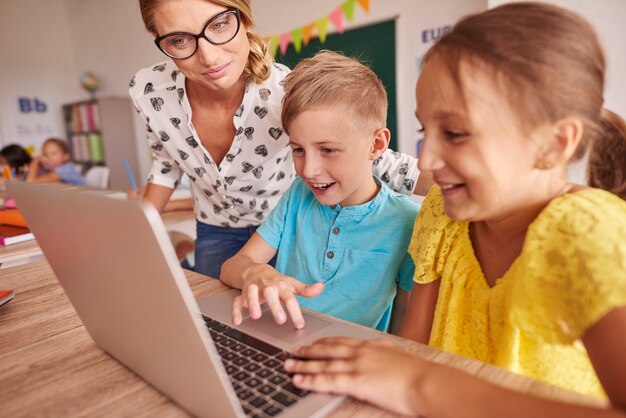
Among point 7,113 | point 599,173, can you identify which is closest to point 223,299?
point 599,173

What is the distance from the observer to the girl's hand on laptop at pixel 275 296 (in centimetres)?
66

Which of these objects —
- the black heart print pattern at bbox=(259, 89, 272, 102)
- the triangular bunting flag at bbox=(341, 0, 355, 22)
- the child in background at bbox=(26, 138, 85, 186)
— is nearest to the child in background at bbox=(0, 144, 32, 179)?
the child in background at bbox=(26, 138, 85, 186)

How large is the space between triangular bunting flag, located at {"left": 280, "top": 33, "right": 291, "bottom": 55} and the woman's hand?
11.1ft

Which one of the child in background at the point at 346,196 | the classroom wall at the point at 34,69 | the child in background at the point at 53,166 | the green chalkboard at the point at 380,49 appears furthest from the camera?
the classroom wall at the point at 34,69

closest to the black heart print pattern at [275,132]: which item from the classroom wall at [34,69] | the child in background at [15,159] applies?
the child in background at [15,159]

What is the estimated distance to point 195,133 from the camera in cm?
133

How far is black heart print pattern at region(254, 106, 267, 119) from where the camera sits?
1.28 metres

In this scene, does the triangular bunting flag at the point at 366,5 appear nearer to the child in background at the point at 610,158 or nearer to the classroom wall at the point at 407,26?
the classroom wall at the point at 407,26

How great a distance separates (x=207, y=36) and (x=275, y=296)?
27.4 inches

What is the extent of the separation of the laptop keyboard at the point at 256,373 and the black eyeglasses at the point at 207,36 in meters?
0.71

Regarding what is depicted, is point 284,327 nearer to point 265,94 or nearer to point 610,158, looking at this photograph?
point 610,158

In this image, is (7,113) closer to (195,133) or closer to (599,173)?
(195,133)

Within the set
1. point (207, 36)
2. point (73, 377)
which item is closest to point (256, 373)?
point (73, 377)

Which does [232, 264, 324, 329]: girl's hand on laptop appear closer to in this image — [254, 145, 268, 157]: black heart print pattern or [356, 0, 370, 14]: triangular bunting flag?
[254, 145, 268, 157]: black heart print pattern
